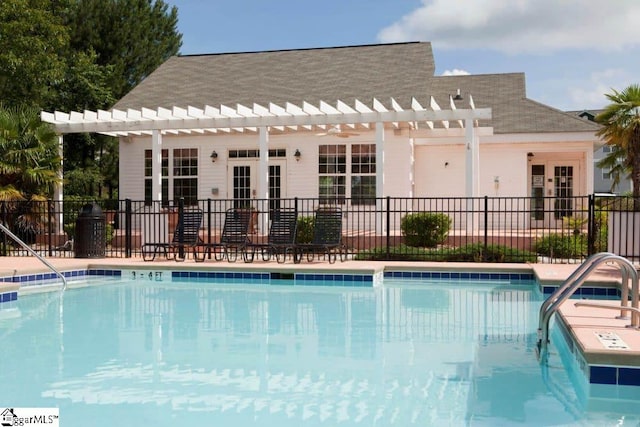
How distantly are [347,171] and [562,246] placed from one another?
7024 mm

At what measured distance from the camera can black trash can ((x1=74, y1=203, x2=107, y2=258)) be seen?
1489cm

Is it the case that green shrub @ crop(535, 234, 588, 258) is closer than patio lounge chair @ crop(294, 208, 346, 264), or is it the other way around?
patio lounge chair @ crop(294, 208, 346, 264)

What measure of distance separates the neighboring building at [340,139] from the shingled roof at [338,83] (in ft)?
0.22

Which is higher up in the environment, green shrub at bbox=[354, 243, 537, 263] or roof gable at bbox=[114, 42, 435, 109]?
roof gable at bbox=[114, 42, 435, 109]

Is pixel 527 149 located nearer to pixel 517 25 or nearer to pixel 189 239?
pixel 517 25

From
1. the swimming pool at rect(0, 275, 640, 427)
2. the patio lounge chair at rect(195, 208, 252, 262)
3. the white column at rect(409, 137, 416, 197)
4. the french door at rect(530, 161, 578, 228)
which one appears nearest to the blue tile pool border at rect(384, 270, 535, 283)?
the swimming pool at rect(0, 275, 640, 427)

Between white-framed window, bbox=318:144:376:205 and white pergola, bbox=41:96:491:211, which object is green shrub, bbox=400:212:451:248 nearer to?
white pergola, bbox=41:96:491:211

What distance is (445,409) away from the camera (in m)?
5.07

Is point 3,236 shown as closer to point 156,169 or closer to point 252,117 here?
point 156,169

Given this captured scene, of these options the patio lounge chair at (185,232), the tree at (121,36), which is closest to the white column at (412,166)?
the patio lounge chair at (185,232)

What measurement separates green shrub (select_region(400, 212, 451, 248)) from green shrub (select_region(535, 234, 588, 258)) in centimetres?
207

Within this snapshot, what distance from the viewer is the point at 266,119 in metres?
17.2

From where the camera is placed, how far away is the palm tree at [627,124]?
57.6 ft

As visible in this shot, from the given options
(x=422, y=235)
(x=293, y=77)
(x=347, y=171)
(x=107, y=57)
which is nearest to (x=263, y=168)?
(x=347, y=171)
